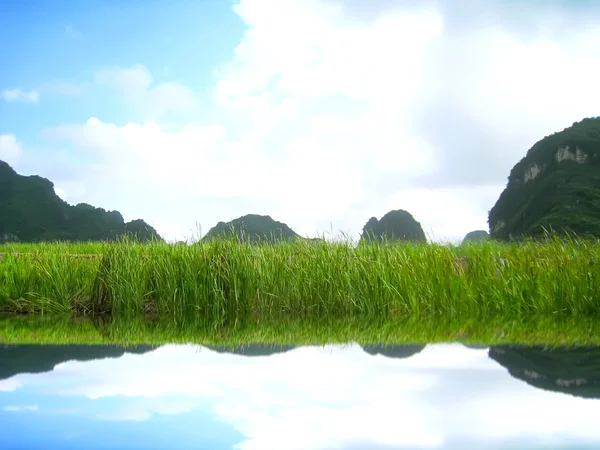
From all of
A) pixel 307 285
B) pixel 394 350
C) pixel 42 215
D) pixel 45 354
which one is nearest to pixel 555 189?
pixel 307 285

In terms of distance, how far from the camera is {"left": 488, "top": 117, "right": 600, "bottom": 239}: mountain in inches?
2021

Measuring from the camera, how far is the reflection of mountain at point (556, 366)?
256 centimetres

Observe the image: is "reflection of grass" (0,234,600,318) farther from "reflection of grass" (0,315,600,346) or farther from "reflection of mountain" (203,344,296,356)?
"reflection of mountain" (203,344,296,356)

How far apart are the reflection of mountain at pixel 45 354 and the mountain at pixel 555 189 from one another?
1799 inches

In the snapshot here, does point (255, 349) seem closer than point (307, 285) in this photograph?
Yes

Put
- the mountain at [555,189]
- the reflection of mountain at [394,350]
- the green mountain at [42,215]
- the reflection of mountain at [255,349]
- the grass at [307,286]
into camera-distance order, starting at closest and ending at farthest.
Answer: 1. the reflection of mountain at [394,350]
2. the reflection of mountain at [255,349]
3. the grass at [307,286]
4. the mountain at [555,189]
5. the green mountain at [42,215]

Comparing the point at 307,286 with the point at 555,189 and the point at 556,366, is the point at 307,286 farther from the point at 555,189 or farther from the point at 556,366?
the point at 555,189

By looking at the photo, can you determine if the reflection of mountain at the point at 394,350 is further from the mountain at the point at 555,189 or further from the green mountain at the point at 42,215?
Answer: the green mountain at the point at 42,215

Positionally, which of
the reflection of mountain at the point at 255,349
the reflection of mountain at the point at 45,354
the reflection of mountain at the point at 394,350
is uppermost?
the reflection of mountain at the point at 394,350

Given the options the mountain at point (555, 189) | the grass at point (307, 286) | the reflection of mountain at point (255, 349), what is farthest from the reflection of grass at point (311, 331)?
the mountain at point (555, 189)

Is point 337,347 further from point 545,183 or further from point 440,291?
point 545,183

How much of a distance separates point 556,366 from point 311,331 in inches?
84.8

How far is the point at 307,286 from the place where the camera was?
663cm

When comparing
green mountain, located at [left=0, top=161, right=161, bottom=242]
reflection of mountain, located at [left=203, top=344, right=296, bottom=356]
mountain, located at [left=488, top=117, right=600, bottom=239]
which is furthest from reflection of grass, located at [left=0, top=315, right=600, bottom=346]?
green mountain, located at [left=0, top=161, right=161, bottom=242]
